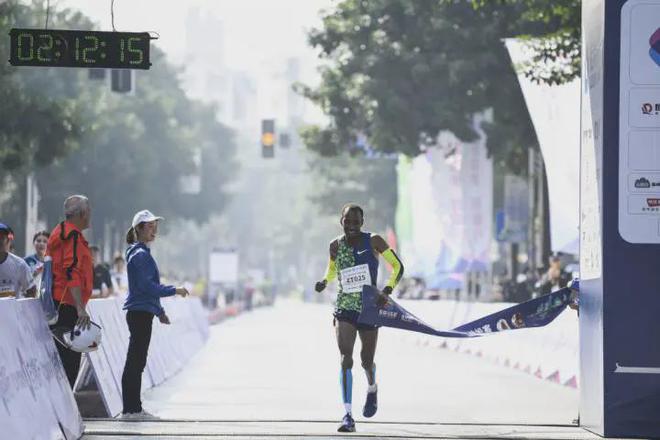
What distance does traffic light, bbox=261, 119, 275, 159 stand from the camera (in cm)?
4766

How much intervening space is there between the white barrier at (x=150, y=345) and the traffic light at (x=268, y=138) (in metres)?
11.4

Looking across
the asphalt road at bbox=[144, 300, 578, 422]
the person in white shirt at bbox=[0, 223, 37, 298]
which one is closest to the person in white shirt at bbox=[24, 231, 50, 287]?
the asphalt road at bbox=[144, 300, 578, 422]

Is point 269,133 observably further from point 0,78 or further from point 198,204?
point 198,204

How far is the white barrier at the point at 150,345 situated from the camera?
16.4 metres

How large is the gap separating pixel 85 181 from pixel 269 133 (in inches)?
990

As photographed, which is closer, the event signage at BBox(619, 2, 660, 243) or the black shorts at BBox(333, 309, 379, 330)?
the event signage at BBox(619, 2, 660, 243)

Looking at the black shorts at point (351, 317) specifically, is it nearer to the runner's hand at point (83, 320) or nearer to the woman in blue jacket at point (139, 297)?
the woman in blue jacket at point (139, 297)

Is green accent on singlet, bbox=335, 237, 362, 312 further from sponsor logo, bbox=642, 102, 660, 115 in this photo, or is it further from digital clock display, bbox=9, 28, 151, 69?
digital clock display, bbox=9, 28, 151, 69

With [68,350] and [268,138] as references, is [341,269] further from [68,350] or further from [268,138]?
[268,138]

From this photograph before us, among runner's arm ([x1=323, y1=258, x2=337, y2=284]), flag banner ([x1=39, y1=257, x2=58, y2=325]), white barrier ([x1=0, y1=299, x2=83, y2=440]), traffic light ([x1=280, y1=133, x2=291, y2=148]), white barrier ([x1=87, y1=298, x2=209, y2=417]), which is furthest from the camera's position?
traffic light ([x1=280, y1=133, x2=291, y2=148])

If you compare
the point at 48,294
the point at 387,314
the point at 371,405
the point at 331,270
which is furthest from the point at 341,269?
the point at 48,294

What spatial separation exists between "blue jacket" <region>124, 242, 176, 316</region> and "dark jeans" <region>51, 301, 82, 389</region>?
125 centimetres

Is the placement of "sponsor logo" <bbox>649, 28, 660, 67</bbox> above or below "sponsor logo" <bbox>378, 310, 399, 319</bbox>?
above

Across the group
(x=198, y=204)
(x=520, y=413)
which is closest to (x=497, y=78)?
(x=520, y=413)
